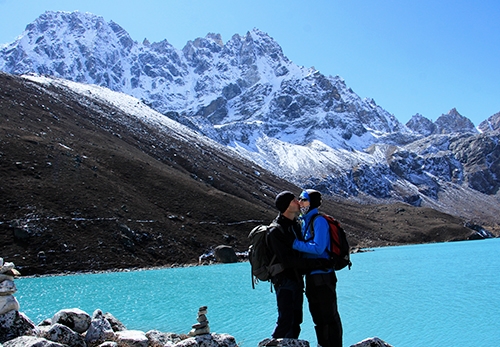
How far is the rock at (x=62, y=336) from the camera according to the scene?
1161 cm

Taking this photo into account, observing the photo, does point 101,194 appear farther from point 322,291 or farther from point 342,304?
point 322,291

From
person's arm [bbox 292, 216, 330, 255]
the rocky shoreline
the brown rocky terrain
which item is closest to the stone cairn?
the rocky shoreline

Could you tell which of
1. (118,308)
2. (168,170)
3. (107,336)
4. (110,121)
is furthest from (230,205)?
(107,336)

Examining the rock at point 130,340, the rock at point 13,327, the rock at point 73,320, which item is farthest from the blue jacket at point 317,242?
the rock at point 73,320

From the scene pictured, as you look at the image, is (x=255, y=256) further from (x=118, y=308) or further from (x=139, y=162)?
(x=139, y=162)

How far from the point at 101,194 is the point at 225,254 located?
24799 millimetres

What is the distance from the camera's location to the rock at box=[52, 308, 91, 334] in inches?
539

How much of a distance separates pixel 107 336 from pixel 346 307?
1834 cm

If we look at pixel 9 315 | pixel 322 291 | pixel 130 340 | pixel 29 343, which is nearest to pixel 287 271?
pixel 322 291

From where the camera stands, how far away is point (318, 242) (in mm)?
8336

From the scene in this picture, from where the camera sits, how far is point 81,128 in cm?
11225

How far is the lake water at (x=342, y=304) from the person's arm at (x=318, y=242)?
38.0 feet

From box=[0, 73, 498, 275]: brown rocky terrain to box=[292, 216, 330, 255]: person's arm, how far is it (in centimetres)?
5571

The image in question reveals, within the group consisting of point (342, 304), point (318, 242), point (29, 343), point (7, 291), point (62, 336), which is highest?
point (318, 242)
